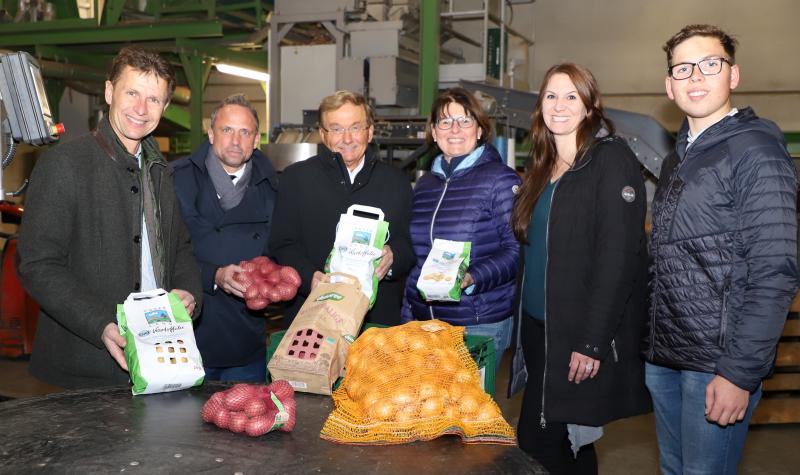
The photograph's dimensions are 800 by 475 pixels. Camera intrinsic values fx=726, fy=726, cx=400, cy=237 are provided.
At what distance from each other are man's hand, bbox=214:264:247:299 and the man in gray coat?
23 centimetres

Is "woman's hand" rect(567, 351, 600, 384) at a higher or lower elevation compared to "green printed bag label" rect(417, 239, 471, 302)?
lower

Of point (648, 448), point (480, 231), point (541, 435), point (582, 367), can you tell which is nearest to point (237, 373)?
point (480, 231)

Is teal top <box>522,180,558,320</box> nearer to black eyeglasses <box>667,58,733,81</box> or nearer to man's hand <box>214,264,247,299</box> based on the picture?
black eyeglasses <box>667,58,733,81</box>

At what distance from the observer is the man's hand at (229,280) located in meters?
2.62

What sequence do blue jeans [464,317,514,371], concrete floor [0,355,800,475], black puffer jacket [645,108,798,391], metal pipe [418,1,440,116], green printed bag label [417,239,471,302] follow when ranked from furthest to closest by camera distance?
metal pipe [418,1,440,116], concrete floor [0,355,800,475], blue jeans [464,317,514,371], green printed bag label [417,239,471,302], black puffer jacket [645,108,798,391]

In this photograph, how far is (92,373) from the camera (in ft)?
7.30

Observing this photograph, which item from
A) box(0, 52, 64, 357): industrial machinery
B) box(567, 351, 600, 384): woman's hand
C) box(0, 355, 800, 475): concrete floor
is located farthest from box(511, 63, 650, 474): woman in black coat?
box(0, 355, 800, 475): concrete floor

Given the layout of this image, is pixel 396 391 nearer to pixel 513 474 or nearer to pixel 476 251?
pixel 513 474

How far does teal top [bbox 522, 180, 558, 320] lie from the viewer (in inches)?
93.0

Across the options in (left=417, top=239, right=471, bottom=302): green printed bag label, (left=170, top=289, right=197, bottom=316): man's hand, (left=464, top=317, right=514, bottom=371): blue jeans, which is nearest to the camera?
(left=170, top=289, right=197, bottom=316): man's hand

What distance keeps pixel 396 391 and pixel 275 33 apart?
7.41 m

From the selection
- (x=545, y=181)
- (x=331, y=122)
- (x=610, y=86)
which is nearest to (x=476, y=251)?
(x=545, y=181)

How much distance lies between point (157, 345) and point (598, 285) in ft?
4.24

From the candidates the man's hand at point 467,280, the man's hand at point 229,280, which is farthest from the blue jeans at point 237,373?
the man's hand at point 467,280
